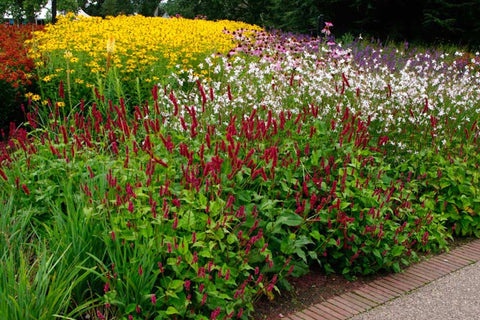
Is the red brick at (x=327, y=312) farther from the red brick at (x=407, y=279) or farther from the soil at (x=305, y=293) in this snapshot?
the red brick at (x=407, y=279)

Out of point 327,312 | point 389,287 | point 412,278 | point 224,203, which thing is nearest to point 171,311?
point 224,203

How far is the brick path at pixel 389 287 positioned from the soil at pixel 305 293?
0.23 ft

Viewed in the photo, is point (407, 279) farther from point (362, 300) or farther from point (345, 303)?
point (345, 303)

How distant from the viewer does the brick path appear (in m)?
3.50

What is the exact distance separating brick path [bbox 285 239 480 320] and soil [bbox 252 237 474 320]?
0.07m

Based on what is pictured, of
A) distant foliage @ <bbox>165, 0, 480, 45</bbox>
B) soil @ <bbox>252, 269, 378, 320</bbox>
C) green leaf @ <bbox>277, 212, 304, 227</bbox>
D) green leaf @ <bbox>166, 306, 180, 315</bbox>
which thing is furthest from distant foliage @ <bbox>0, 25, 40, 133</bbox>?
distant foliage @ <bbox>165, 0, 480, 45</bbox>

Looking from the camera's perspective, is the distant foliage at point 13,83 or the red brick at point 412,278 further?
the distant foliage at point 13,83

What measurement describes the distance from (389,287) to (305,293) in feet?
2.18

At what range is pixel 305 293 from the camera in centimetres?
380

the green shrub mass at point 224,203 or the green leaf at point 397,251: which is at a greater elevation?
the green shrub mass at point 224,203

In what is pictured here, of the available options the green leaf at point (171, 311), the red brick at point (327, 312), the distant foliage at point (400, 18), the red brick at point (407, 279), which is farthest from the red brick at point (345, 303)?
the distant foliage at point (400, 18)

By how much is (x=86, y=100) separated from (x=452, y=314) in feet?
17.0

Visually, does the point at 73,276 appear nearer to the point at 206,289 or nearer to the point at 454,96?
the point at 206,289

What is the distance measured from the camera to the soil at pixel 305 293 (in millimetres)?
3516
